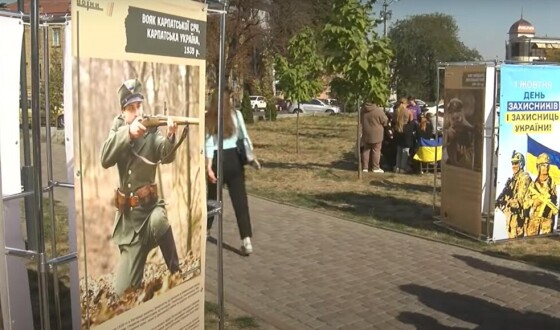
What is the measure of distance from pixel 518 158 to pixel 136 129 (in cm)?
612

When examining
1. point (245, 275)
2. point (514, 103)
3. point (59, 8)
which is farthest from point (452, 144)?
point (59, 8)

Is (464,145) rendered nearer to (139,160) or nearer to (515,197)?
(515,197)

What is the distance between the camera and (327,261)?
275 inches

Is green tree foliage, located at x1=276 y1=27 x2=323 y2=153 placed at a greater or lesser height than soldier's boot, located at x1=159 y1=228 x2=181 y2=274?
greater

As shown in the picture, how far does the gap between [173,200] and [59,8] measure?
62.4 inches

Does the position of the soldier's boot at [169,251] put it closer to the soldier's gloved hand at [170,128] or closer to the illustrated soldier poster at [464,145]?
the soldier's gloved hand at [170,128]

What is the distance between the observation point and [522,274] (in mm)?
6586

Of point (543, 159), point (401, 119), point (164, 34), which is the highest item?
point (164, 34)

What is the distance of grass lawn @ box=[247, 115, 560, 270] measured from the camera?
7.88 m

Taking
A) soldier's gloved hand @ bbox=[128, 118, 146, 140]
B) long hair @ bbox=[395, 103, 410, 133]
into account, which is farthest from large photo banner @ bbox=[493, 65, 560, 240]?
long hair @ bbox=[395, 103, 410, 133]

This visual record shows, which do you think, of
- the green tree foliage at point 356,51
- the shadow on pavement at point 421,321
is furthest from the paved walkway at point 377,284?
the green tree foliage at point 356,51

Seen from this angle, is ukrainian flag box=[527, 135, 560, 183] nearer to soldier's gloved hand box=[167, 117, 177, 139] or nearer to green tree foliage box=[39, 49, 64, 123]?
green tree foliage box=[39, 49, 64, 123]

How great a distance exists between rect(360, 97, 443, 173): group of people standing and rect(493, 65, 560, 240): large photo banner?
6309mm

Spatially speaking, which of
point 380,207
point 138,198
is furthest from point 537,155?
point 138,198
